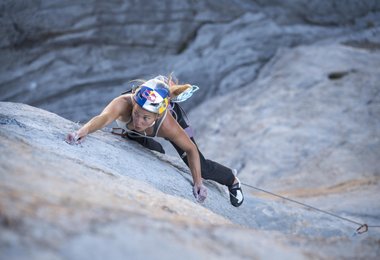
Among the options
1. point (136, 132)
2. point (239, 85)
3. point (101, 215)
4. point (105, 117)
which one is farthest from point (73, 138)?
point (239, 85)

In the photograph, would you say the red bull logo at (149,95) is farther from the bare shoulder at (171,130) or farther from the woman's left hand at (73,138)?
the woman's left hand at (73,138)

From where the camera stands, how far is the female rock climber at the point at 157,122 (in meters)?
4.30

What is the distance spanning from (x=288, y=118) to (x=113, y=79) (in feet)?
10.4

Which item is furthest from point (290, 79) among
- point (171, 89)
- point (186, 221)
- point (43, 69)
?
point (186, 221)

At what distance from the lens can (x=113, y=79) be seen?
34.4ft

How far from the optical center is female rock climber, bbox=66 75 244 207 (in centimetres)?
430

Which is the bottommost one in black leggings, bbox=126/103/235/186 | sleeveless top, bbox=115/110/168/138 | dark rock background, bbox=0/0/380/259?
dark rock background, bbox=0/0/380/259

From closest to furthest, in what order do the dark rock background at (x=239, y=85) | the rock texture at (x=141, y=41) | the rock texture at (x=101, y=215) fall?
1. the rock texture at (x=101, y=215)
2. the dark rock background at (x=239, y=85)
3. the rock texture at (x=141, y=41)

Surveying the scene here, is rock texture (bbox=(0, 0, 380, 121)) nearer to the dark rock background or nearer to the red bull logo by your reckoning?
the dark rock background

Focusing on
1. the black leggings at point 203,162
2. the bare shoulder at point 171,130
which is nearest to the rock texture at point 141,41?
the black leggings at point 203,162

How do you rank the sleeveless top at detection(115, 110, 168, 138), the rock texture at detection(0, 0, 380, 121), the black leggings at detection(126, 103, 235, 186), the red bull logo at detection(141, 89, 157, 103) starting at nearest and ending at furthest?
the red bull logo at detection(141, 89, 157, 103) → the sleeveless top at detection(115, 110, 168, 138) → the black leggings at detection(126, 103, 235, 186) → the rock texture at detection(0, 0, 380, 121)

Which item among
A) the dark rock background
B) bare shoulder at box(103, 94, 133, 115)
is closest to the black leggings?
the dark rock background

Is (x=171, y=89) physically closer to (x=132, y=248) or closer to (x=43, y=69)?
(x=132, y=248)

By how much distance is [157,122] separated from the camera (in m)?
4.44
